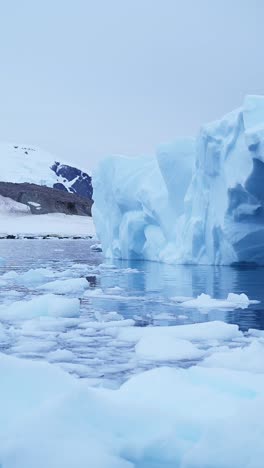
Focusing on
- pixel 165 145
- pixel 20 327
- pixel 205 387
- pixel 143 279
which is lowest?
pixel 143 279

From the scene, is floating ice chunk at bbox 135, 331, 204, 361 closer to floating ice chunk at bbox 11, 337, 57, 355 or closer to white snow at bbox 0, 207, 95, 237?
floating ice chunk at bbox 11, 337, 57, 355

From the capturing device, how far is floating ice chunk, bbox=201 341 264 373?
4.53 metres

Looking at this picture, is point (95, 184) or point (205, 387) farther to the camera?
point (95, 184)

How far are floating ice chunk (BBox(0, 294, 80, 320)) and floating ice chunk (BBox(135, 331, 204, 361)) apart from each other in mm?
1912

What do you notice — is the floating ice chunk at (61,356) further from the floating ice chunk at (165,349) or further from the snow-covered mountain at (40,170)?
the snow-covered mountain at (40,170)

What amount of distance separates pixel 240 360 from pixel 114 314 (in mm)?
2748

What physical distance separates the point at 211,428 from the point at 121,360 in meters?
2.10

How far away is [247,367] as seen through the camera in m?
4.53

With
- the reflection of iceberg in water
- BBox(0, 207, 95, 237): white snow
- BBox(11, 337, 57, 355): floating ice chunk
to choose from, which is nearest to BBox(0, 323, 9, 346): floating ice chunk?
BBox(11, 337, 57, 355): floating ice chunk

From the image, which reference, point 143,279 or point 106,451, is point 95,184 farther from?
point 106,451

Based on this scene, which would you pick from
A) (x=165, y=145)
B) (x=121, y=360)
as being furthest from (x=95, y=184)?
(x=121, y=360)

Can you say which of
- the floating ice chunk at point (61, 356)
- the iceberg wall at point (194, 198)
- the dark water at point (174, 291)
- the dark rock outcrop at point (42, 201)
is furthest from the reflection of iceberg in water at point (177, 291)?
the dark rock outcrop at point (42, 201)

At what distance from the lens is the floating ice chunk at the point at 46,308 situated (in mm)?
7102

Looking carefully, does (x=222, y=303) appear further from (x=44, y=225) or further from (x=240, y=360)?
(x=44, y=225)
